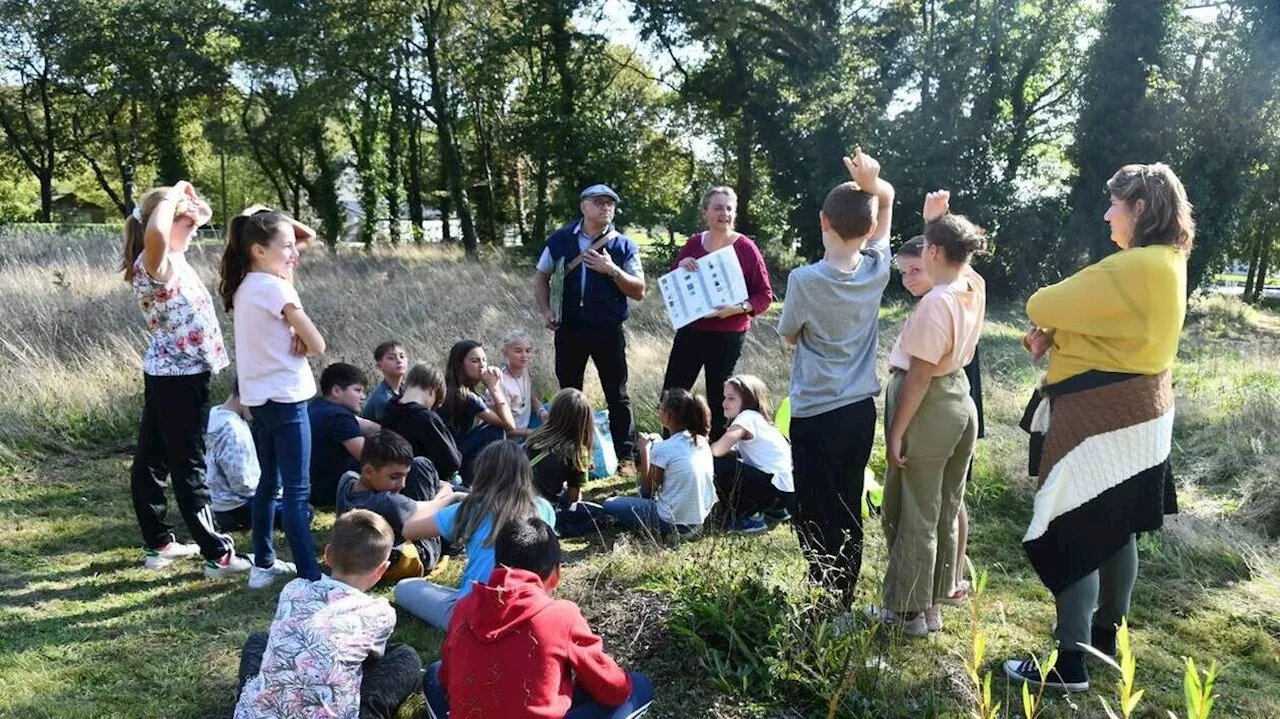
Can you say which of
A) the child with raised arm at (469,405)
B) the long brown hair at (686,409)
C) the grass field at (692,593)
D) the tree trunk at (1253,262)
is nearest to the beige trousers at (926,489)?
the grass field at (692,593)

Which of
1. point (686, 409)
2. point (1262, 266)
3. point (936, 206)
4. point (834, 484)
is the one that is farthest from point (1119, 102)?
point (834, 484)

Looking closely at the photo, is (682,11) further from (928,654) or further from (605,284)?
(928,654)

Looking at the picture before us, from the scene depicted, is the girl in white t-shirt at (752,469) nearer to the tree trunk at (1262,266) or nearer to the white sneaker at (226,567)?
the white sneaker at (226,567)

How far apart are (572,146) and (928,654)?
735 inches

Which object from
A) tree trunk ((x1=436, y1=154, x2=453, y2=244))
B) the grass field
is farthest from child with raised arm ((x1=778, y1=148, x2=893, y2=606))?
tree trunk ((x1=436, y1=154, x2=453, y2=244))

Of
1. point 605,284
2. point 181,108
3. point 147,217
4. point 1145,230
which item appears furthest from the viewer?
point 181,108

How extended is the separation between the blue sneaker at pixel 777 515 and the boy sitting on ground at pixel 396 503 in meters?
1.91

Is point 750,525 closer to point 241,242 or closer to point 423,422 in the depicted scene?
point 423,422

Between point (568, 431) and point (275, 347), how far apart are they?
5.49 ft

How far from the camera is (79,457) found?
5984 millimetres

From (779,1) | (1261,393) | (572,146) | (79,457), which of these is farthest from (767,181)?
(79,457)

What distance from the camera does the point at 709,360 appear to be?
18.2 feet

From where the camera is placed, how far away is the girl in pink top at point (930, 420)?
10.2 ft

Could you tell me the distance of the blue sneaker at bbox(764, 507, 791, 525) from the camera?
5062 mm
